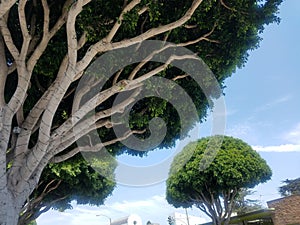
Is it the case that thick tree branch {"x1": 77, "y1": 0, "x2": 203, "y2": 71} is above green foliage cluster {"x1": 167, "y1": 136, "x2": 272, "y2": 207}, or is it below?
below

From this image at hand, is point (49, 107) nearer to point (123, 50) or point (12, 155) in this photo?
point (12, 155)

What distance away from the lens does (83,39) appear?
5.19 m

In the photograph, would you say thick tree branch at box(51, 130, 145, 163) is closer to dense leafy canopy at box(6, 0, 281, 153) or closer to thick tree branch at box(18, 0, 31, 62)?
dense leafy canopy at box(6, 0, 281, 153)

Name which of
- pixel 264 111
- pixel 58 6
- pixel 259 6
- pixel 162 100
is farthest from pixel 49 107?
pixel 264 111

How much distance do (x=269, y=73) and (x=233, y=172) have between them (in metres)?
7.66

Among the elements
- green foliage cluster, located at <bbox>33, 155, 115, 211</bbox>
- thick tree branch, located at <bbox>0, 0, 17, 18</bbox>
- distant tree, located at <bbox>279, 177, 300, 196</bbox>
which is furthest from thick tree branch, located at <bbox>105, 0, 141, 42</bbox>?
distant tree, located at <bbox>279, 177, 300, 196</bbox>

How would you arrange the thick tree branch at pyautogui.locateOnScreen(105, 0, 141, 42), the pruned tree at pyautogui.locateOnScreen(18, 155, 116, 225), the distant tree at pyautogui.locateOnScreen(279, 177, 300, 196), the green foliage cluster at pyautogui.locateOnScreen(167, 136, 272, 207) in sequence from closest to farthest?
the thick tree branch at pyautogui.locateOnScreen(105, 0, 141, 42), the pruned tree at pyautogui.locateOnScreen(18, 155, 116, 225), the green foliage cluster at pyautogui.locateOnScreen(167, 136, 272, 207), the distant tree at pyautogui.locateOnScreen(279, 177, 300, 196)

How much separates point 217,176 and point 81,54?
11777 millimetres

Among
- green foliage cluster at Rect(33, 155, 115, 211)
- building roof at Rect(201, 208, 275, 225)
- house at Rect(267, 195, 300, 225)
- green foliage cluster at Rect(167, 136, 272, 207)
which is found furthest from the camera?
green foliage cluster at Rect(167, 136, 272, 207)

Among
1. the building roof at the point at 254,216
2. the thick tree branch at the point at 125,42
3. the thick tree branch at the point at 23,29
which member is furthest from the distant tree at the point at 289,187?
the thick tree branch at the point at 23,29

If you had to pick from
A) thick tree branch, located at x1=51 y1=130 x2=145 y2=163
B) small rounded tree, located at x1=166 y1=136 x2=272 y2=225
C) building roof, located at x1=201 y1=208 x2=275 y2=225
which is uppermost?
small rounded tree, located at x1=166 y1=136 x2=272 y2=225

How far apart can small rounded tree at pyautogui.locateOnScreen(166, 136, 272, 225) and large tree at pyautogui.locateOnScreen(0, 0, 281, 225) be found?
9.65 meters

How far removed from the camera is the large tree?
16.0 ft

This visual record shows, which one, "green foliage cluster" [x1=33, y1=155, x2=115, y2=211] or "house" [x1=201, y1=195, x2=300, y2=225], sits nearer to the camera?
"green foliage cluster" [x1=33, y1=155, x2=115, y2=211]
